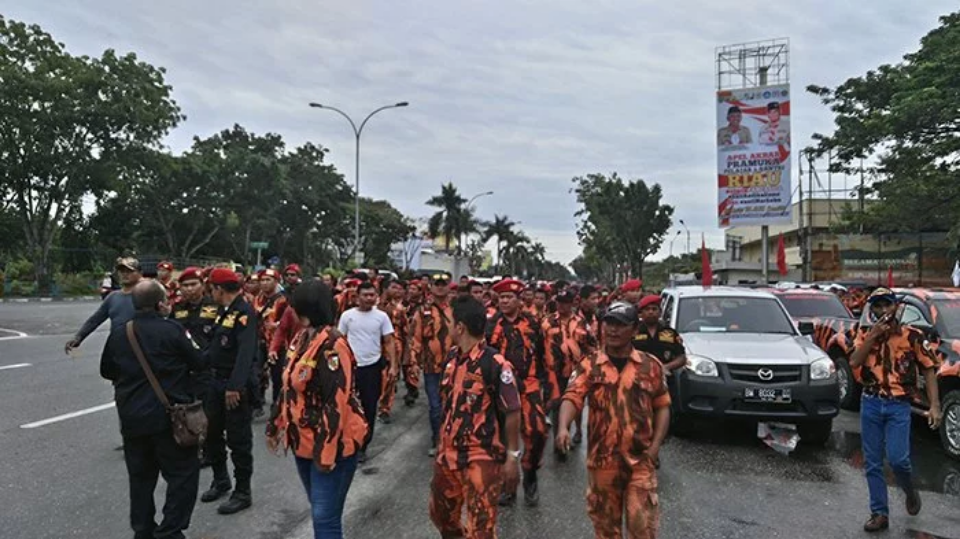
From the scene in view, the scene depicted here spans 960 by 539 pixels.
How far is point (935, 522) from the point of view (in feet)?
16.5

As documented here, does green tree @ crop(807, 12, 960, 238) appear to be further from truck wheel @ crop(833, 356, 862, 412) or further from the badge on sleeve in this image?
the badge on sleeve

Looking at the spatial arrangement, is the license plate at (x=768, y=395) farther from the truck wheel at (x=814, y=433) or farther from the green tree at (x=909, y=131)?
the green tree at (x=909, y=131)

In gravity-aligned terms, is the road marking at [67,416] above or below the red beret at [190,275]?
below

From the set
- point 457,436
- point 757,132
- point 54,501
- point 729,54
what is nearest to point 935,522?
point 457,436

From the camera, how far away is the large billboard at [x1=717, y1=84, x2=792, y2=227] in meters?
29.0

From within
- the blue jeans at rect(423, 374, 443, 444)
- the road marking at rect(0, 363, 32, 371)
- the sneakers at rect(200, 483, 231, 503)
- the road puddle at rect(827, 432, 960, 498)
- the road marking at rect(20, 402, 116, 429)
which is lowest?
the road puddle at rect(827, 432, 960, 498)

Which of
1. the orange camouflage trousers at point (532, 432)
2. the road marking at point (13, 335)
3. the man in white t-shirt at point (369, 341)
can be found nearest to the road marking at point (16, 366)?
the road marking at point (13, 335)

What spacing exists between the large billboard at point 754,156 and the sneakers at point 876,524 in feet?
85.9

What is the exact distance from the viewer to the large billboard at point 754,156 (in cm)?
2897

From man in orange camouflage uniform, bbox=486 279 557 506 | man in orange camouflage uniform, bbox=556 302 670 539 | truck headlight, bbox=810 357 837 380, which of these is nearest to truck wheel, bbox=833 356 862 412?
truck headlight, bbox=810 357 837 380

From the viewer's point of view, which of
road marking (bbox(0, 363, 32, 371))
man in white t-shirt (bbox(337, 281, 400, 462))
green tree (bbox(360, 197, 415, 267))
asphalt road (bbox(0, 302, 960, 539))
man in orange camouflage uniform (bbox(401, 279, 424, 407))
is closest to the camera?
asphalt road (bbox(0, 302, 960, 539))

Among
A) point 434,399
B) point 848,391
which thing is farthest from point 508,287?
point 848,391

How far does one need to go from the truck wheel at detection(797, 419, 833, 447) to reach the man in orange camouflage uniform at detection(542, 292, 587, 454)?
8.97 ft

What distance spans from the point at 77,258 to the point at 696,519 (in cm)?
4196
